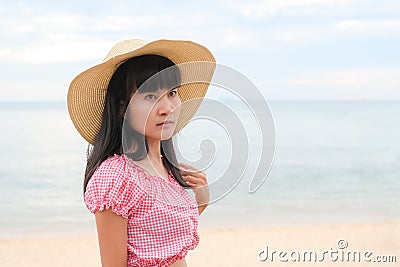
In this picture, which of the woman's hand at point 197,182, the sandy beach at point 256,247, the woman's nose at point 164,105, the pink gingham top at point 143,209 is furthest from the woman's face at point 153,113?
the sandy beach at point 256,247

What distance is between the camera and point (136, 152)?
1.94 metres

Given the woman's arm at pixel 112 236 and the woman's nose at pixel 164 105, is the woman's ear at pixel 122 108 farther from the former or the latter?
the woman's arm at pixel 112 236

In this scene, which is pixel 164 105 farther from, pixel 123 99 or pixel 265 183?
pixel 265 183

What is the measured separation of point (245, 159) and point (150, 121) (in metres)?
0.35

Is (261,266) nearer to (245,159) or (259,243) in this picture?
(259,243)

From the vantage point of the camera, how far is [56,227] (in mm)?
7508

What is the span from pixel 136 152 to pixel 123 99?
5.9 inches

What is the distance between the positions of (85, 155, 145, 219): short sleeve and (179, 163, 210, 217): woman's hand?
0.27 m

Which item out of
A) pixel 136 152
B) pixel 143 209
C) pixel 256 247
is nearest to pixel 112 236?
pixel 143 209

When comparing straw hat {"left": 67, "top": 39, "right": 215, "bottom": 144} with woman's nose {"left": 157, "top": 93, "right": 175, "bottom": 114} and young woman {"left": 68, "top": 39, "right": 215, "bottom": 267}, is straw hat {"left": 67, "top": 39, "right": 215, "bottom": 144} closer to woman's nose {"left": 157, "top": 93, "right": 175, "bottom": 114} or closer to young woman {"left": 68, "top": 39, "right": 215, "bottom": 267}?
young woman {"left": 68, "top": 39, "right": 215, "bottom": 267}

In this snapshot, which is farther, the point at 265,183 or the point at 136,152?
the point at 265,183

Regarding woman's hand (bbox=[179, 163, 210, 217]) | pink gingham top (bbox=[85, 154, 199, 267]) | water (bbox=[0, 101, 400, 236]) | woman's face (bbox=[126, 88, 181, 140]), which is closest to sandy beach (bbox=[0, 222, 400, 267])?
water (bbox=[0, 101, 400, 236])

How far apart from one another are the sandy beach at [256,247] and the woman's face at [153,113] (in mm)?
3675

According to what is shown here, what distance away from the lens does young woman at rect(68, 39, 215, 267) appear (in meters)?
1.81
